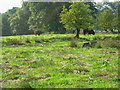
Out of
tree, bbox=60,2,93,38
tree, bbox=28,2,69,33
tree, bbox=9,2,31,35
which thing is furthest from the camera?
tree, bbox=9,2,31,35

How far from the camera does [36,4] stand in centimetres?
5175

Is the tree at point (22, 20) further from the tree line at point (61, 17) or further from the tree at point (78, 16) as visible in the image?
the tree at point (78, 16)

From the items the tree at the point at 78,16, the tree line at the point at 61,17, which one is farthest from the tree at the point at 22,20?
the tree at the point at 78,16

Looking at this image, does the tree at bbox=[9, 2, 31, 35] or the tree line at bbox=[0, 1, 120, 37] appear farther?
the tree at bbox=[9, 2, 31, 35]

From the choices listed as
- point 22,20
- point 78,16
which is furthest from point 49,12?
point 22,20

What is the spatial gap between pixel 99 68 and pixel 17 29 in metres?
77.9

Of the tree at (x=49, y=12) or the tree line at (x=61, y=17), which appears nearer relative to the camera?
the tree line at (x=61, y=17)

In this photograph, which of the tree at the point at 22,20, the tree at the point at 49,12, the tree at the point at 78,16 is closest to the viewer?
the tree at the point at 78,16

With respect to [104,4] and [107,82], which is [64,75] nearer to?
[107,82]

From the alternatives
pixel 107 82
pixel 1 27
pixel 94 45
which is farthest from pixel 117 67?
pixel 1 27

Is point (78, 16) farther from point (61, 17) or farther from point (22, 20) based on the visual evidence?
point (22, 20)

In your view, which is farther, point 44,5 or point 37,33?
point 37,33

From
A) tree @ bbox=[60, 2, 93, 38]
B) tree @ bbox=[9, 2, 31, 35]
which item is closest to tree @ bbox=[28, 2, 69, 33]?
tree @ bbox=[60, 2, 93, 38]

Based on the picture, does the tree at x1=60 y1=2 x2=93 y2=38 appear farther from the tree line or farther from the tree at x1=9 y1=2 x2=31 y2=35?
the tree at x1=9 y1=2 x2=31 y2=35
